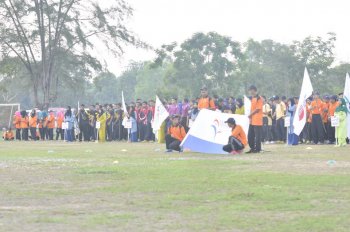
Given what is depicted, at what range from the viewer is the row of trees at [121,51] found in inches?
2170

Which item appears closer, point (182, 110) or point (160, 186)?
point (160, 186)

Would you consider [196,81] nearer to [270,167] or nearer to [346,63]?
[346,63]

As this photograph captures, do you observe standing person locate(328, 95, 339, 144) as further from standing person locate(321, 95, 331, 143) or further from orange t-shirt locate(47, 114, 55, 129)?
orange t-shirt locate(47, 114, 55, 129)

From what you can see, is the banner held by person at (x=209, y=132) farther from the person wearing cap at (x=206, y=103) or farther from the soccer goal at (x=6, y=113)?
the soccer goal at (x=6, y=113)

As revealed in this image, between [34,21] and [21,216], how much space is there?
47101mm

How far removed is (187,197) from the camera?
11.1 m

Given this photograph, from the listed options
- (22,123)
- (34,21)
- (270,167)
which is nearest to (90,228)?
(270,167)

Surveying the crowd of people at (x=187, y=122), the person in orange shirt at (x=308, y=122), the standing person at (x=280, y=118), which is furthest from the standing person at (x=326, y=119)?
the standing person at (x=280, y=118)

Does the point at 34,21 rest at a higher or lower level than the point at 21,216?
higher

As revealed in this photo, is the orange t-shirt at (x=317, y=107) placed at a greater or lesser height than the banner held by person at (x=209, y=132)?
greater

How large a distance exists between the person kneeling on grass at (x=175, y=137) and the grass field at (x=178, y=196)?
585 centimetres

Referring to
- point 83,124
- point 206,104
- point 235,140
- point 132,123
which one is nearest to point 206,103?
point 206,104

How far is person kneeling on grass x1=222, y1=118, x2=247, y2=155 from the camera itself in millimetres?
22281

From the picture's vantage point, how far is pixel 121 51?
56031 millimetres
